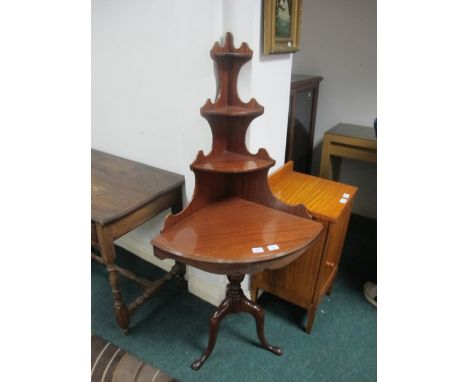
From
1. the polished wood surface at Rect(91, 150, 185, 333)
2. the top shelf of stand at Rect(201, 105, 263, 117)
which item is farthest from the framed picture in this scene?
the polished wood surface at Rect(91, 150, 185, 333)

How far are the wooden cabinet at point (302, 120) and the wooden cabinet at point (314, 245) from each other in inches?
21.3

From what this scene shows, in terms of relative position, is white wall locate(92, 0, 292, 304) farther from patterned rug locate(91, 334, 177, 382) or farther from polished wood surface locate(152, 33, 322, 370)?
patterned rug locate(91, 334, 177, 382)

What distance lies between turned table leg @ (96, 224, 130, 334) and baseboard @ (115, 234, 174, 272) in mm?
495

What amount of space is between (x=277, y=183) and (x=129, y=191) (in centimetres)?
75

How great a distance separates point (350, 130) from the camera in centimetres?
242

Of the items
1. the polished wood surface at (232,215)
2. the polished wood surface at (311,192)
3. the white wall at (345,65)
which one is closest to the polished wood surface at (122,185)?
the polished wood surface at (232,215)

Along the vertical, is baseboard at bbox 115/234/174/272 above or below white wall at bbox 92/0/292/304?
below

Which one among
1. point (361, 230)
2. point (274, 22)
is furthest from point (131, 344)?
point (361, 230)

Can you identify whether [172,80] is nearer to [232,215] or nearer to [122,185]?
[122,185]

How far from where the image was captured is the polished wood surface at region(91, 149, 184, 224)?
4.64 feet

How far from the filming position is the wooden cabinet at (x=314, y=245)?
4.70ft

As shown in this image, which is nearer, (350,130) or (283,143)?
(283,143)

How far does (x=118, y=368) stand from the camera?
1.32 meters
